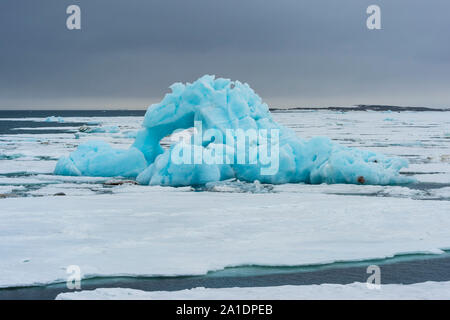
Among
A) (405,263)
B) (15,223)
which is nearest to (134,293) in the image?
(405,263)

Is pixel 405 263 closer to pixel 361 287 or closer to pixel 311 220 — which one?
pixel 361 287

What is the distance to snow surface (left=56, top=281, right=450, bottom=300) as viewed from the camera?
4137 mm

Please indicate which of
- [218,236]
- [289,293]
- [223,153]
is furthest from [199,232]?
[223,153]

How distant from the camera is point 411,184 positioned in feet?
34.1

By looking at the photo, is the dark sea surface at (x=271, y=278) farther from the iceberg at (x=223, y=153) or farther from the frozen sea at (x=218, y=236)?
the iceberg at (x=223, y=153)

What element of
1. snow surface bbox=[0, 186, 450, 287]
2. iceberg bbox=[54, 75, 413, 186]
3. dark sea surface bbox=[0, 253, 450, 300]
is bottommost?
dark sea surface bbox=[0, 253, 450, 300]

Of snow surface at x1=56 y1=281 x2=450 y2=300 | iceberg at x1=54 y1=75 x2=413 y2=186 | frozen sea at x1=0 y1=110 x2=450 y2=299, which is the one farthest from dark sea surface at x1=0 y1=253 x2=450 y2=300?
iceberg at x1=54 y1=75 x2=413 y2=186

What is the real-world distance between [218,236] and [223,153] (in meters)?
5.07

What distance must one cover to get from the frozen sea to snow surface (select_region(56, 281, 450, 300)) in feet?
0.63

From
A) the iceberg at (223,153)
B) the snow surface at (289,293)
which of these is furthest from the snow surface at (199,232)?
the iceberg at (223,153)

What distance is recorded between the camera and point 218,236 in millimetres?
6070

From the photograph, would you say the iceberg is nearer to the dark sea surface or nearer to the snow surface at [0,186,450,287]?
the snow surface at [0,186,450,287]
